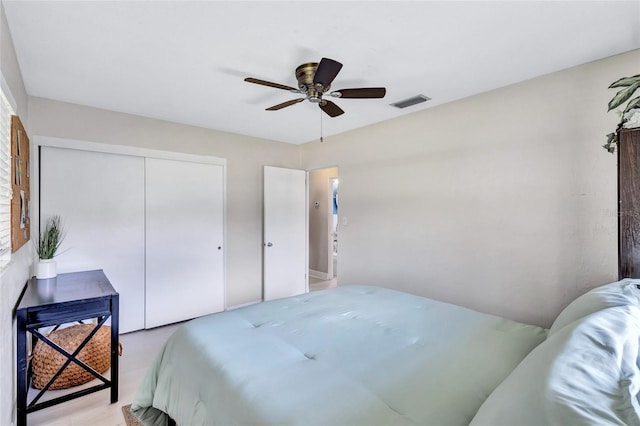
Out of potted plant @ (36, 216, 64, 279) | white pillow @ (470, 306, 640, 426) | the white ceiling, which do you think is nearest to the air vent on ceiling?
the white ceiling

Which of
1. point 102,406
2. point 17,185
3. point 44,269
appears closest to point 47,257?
point 44,269

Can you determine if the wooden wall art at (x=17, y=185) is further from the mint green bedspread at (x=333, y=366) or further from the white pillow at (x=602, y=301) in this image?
the white pillow at (x=602, y=301)

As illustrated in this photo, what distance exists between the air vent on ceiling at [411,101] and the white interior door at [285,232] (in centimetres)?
201

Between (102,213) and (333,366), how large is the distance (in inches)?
119

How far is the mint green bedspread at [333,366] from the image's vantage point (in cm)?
101

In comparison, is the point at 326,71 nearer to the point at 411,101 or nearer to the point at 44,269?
the point at 411,101

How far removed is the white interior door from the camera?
433cm

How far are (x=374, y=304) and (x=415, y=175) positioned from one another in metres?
1.69

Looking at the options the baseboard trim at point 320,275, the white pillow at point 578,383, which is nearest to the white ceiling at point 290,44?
the white pillow at point 578,383

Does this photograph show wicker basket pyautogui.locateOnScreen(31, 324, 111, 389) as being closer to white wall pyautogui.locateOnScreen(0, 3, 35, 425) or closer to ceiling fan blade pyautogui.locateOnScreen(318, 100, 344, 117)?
white wall pyautogui.locateOnScreen(0, 3, 35, 425)

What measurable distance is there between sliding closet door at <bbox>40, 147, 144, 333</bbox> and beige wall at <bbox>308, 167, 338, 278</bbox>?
127 inches

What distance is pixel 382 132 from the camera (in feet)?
11.8

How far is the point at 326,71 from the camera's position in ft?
6.00

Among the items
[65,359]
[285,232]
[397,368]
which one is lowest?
[65,359]
